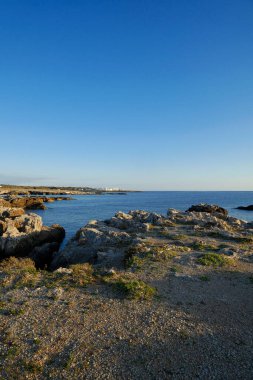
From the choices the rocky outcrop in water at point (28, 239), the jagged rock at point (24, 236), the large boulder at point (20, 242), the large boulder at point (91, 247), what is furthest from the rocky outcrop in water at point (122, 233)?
the jagged rock at point (24, 236)

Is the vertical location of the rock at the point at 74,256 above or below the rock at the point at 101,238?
below

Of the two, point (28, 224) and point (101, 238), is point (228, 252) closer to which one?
point (101, 238)

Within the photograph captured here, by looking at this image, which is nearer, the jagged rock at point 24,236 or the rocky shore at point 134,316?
the rocky shore at point 134,316

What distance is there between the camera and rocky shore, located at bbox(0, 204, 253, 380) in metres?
9.59

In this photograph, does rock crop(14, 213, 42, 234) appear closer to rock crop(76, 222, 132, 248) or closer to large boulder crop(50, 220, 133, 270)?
large boulder crop(50, 220, 133, 270)

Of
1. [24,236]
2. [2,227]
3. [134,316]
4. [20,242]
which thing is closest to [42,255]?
[20,242]

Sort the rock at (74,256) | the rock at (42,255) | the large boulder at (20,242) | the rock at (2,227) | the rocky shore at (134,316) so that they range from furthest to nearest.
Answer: the rock at (2,227) < the large boulder at (20,242) < the rock at (42,255) < the rock at (74,256) < the rocky shore at (134,316)

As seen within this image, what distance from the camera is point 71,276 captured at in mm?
17500

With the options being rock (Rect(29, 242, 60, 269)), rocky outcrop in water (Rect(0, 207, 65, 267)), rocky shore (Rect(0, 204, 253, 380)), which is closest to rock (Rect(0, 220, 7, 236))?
rocky outcrop in water (Rect(0, 207, 65, 267))

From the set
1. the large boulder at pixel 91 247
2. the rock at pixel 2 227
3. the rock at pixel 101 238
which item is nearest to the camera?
the large boulder at pixel 91 247

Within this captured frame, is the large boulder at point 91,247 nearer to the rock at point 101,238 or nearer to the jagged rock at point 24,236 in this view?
the rock at point 101,238

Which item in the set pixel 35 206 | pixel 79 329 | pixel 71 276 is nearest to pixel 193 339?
pixel 79 329

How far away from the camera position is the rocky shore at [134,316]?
31.4 feet

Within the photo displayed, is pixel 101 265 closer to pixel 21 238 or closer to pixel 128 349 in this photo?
pixel 128 349
